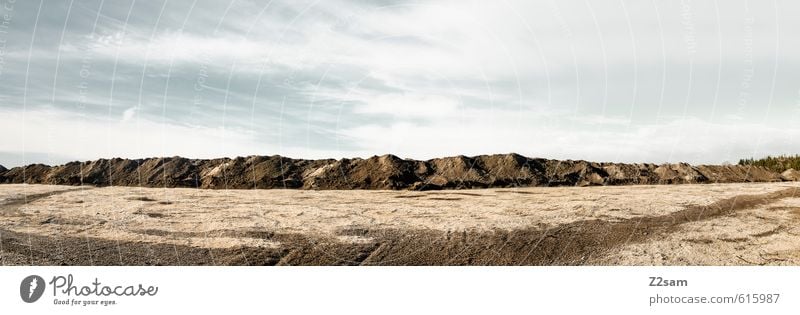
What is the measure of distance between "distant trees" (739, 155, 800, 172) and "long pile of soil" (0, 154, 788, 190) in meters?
8.83

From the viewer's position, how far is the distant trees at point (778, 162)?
5638 cm

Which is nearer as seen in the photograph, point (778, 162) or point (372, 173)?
point (372, 173)

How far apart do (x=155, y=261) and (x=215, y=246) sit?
208cm

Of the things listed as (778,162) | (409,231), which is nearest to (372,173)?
(409,231)

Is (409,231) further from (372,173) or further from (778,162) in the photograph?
(778,162)

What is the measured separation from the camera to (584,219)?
21.5 metres

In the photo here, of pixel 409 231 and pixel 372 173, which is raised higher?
pixel 372 173

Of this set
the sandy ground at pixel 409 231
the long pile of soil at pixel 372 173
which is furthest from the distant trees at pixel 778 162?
the sandy ground at pixel 409 231

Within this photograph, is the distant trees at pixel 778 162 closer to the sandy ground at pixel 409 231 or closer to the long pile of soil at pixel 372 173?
the long pile of soil at pixel 372 173

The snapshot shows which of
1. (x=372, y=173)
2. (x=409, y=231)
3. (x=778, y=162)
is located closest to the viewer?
(x=409, y=231)

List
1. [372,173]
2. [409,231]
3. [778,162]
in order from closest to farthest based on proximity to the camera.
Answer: [409,231], [372,173], [778,162]

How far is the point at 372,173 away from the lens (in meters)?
40.8

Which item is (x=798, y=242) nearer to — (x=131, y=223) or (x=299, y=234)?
(x=299, y=234)

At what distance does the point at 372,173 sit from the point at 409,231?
71.9ft
